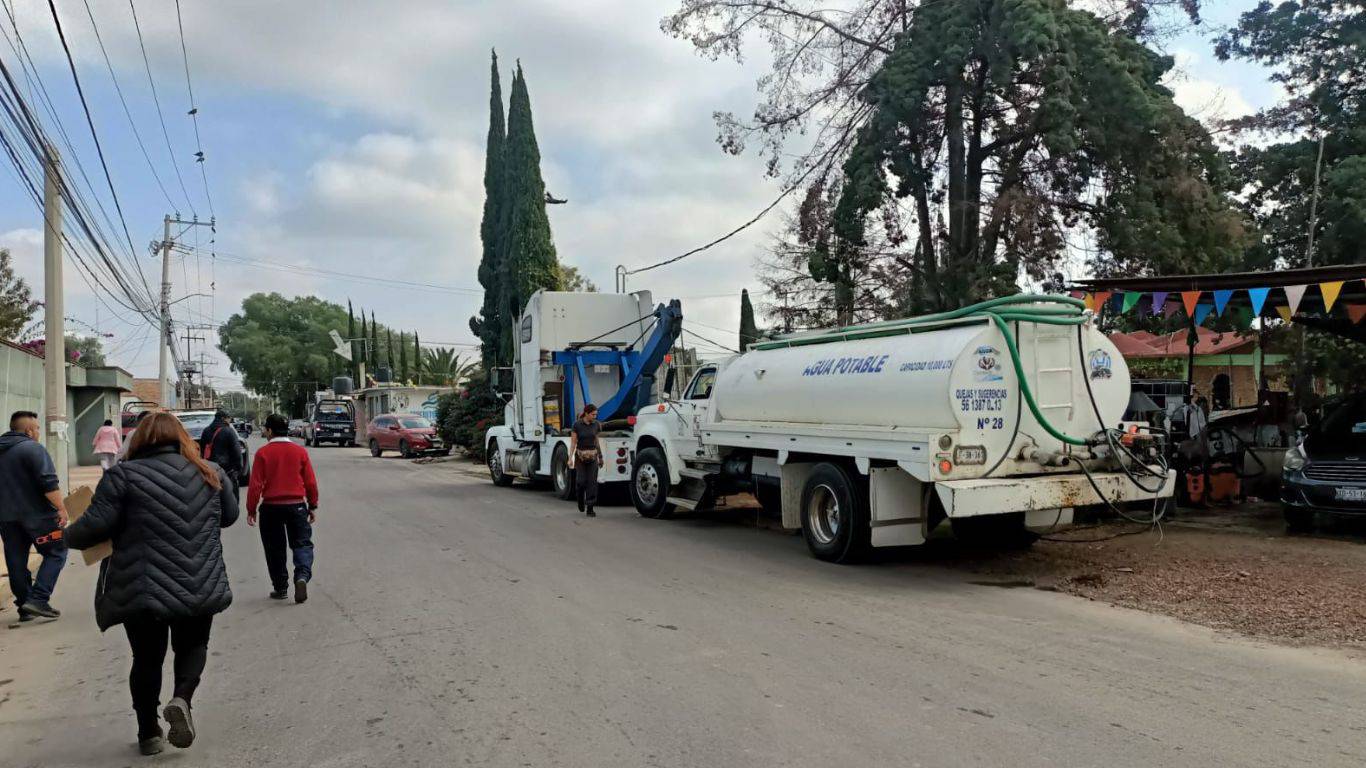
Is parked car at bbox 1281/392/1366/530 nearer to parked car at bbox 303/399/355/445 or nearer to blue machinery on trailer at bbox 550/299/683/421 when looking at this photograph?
blue machinery on trailer at bbox 550/299/683/421

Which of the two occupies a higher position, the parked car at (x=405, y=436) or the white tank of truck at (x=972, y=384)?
the white tank of truck at (x=972, y=384)

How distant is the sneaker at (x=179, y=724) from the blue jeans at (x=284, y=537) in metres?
3.53

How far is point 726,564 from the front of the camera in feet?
30.7

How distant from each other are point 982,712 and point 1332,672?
245 centimetres

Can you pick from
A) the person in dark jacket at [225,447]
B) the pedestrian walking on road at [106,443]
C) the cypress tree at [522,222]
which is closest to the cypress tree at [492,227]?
the cypress tree at [522,222]

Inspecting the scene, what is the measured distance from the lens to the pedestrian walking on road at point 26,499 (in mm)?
6906

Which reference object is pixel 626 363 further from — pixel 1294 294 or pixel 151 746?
pixel 151 746

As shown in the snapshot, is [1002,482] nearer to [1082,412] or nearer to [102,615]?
[1082,412]

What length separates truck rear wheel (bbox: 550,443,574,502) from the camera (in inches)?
648

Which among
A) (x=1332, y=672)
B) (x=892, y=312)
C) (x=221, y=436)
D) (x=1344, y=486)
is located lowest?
(x=1332, y=672)

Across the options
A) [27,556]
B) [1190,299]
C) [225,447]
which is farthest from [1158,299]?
[27,556]

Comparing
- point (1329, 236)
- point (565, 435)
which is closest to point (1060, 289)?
point (1329, 236)

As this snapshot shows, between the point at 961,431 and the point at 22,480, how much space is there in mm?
7503

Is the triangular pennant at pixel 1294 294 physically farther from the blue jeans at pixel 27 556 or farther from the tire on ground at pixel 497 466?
the tire on ground at pixel 497 466
